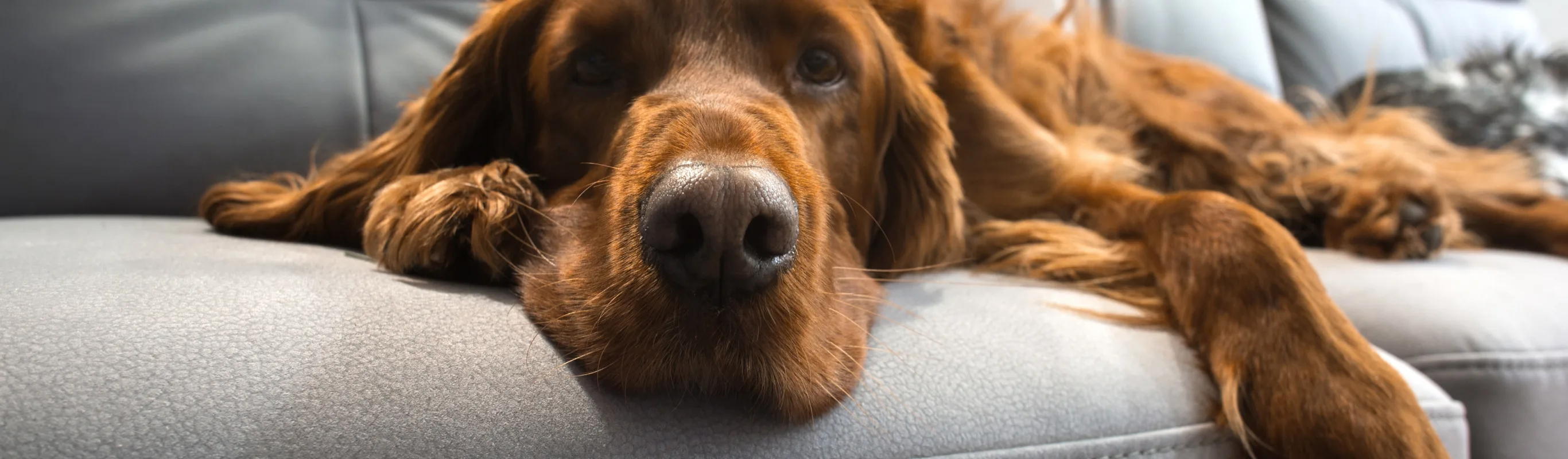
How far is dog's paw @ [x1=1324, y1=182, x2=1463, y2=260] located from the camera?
1.63 m

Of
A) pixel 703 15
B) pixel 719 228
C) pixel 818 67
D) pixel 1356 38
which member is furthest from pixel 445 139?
pixel 1356 38

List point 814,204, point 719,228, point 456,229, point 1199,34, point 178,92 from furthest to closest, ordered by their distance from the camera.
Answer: point 1199,34, point 178,92, point 456,229, point 814,204, point 719,228

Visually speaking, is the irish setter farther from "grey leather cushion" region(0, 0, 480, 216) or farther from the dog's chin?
"grey leather cushion" region(0, 0, 480, 216)

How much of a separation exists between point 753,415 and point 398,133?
0.88m

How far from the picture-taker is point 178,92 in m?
1.88

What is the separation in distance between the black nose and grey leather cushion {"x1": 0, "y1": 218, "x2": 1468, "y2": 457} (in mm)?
123

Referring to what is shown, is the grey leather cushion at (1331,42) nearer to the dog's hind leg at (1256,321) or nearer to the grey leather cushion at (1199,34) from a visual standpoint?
the grey leather cushion at (1199,34)

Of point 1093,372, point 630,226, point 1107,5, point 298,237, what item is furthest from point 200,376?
point 1107,5

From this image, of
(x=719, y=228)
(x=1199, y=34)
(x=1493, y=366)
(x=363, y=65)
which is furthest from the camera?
(x=1199, y=34)

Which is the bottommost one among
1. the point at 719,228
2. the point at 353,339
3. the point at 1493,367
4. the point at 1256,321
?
the point at 1493,367

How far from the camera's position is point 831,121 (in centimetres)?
124

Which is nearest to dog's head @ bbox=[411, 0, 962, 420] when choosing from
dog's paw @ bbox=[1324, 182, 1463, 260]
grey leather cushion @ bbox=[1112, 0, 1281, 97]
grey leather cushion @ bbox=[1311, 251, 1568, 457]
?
grey leather cushion @ bbox=[1311, 251, 1568, 457]

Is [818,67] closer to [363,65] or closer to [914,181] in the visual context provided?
[914,181]

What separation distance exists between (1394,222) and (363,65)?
2.24 meters
